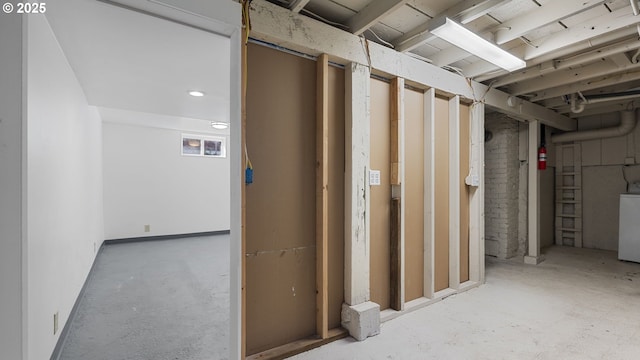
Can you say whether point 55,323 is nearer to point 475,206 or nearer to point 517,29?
point 475,206

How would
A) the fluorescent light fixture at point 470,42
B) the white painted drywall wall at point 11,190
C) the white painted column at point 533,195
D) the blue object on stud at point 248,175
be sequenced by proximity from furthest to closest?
the white painted column at point 533,195 → the fluorescent light fixture at point 470,42 → the blue object on stud at point 248,175 → the white painted drywall wall at point 11,190

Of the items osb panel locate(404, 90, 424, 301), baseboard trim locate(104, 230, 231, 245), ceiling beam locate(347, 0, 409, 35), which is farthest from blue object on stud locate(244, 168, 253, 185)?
baseboard trim locate(104, 230, 231, 245)

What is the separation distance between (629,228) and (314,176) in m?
5.28

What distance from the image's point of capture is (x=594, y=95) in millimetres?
4172

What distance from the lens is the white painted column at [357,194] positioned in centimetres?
235

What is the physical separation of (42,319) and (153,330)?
2.91ft

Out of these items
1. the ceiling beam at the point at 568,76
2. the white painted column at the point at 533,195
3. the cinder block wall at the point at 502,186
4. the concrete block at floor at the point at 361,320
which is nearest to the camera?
the concrete block at floor at the point at 361,320

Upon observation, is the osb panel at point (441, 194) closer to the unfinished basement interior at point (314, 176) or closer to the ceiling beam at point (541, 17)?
the unfinished basement interior at point (314, 176)

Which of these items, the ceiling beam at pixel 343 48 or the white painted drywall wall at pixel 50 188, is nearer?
the white painted drywall wall at pixel 50 188

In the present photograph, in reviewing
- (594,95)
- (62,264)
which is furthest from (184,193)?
(594,95)

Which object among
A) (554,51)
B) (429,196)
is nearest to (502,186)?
(554,51)

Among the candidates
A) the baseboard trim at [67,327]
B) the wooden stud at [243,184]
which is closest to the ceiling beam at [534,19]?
the wooden stud at [243,184]

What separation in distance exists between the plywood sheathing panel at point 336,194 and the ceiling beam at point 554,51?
1.66 m

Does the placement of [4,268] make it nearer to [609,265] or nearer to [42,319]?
[42,319]
